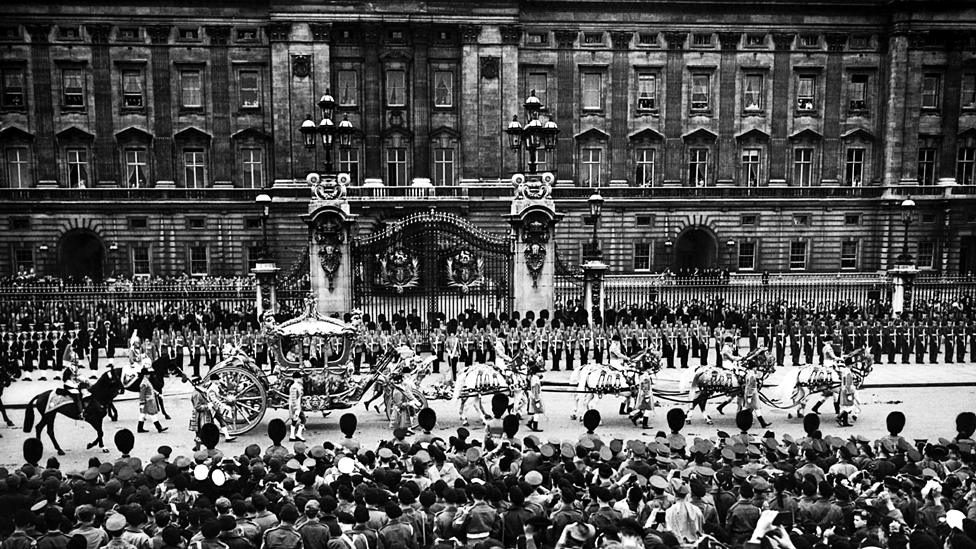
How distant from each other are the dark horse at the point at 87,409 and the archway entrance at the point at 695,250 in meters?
35.8

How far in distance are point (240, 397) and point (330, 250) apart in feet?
32.2

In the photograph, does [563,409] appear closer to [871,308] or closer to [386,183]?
[871,308]

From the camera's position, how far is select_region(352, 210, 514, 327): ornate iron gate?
24609mm

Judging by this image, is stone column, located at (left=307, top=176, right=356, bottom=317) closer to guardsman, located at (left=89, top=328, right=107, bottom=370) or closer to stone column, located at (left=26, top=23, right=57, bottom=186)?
guardsman, located at (left=89, top=328, right=107, bottom=370)

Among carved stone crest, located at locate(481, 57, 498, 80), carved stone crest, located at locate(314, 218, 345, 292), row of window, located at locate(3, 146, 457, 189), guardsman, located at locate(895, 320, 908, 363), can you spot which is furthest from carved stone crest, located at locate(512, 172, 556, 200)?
carved stone crest, located at locate(481, 57, 498, 80)

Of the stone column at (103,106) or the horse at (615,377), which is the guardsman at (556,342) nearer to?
the horse at (615,377)

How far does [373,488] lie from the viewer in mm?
9203

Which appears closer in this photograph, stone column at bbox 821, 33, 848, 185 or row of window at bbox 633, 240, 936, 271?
stone column at bbox 821, 33, 848, 185

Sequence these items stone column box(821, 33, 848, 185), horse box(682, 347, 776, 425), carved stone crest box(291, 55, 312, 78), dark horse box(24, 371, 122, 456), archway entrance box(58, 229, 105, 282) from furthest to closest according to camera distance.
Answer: stone column box(821, 33, 848, 185) < archway entrance box(58, 229, 105, 282) < carved stone crest box(291, 55, 312, 78) < horse box(682, 347, 776, 425) < dark horse box(24, 371, 122, 456)

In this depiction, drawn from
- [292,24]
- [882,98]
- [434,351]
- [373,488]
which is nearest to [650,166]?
[882,98]

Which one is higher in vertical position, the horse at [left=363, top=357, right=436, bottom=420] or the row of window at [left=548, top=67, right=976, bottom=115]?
the row of window at [left=548, top=67, right=976, bottom=115]

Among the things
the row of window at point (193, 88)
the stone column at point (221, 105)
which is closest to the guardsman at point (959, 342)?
the row of window at point (193, 88)

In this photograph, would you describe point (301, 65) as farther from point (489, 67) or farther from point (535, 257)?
point (535, 257)

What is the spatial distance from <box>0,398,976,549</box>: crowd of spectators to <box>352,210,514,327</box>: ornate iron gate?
44.6ft
